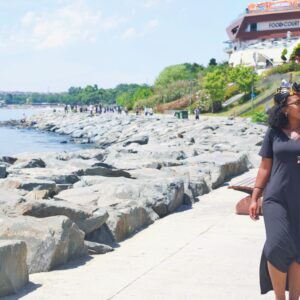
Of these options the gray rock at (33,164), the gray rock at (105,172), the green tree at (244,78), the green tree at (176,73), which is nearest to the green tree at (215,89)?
the green tree at (244,78)

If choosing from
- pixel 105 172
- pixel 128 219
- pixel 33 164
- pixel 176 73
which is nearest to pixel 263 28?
pixel 176 73

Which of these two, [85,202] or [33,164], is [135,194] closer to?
[85,202]

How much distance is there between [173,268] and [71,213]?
1343 millimetres

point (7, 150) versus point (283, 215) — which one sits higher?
point (283, 215)

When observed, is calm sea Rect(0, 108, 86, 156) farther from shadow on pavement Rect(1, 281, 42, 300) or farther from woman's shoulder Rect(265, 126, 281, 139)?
woman's shoulder Rect(265, 126, 281, 139)

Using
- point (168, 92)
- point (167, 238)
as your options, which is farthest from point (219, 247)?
point (168, 92)

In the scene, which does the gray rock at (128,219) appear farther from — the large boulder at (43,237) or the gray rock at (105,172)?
the gray rock at (105,172)

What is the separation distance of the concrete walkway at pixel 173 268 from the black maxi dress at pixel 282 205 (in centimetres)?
81

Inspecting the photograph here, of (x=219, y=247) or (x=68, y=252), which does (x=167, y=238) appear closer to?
(x=219, y=247)

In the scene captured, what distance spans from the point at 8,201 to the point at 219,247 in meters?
2.06

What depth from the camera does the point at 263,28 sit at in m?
94.1

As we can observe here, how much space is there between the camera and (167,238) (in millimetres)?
6887

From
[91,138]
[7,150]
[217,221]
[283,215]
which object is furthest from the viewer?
[91,138]

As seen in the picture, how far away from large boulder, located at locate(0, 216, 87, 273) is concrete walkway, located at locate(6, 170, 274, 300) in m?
0.11
